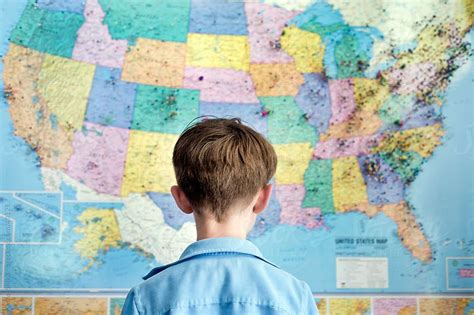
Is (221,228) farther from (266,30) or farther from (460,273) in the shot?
(460,273)

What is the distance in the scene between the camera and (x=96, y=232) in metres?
1.74

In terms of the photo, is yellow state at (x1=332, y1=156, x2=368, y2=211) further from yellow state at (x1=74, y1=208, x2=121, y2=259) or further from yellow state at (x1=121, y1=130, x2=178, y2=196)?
yellow state at (x1=74, y1=208, x2=121, y2=259)

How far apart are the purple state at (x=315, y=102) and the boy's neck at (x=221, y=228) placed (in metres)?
0.70

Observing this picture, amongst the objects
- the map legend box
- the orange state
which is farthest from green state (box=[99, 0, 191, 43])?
the map legend box

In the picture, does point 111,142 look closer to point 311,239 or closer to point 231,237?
point 311,239

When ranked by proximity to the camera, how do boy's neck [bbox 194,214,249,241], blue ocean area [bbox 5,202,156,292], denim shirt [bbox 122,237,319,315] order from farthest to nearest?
blue ocean area [bbox 5,202,156,292]
boy's neck [bbox 194,214,249,241]
denim shirt [bbox 122,237,319,315]

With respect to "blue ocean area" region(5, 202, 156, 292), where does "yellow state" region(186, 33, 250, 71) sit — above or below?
above

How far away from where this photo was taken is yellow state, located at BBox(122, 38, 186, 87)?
177 centimetres

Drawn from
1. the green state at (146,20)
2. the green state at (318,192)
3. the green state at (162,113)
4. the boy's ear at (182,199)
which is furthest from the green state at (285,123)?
the boy's ear at (182,199)

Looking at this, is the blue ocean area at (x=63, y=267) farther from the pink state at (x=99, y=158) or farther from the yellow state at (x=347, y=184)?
the yellow state at (x=347, y=184)

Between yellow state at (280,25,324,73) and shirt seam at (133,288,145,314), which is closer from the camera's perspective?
shirt seam at (133,288,145,314)

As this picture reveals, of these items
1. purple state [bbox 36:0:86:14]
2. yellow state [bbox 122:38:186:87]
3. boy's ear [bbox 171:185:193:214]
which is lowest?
boy's ear [bbox 171:185:193:214]

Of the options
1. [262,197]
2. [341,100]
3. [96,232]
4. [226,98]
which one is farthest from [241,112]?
[262,197]

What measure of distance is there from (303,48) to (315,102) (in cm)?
16
